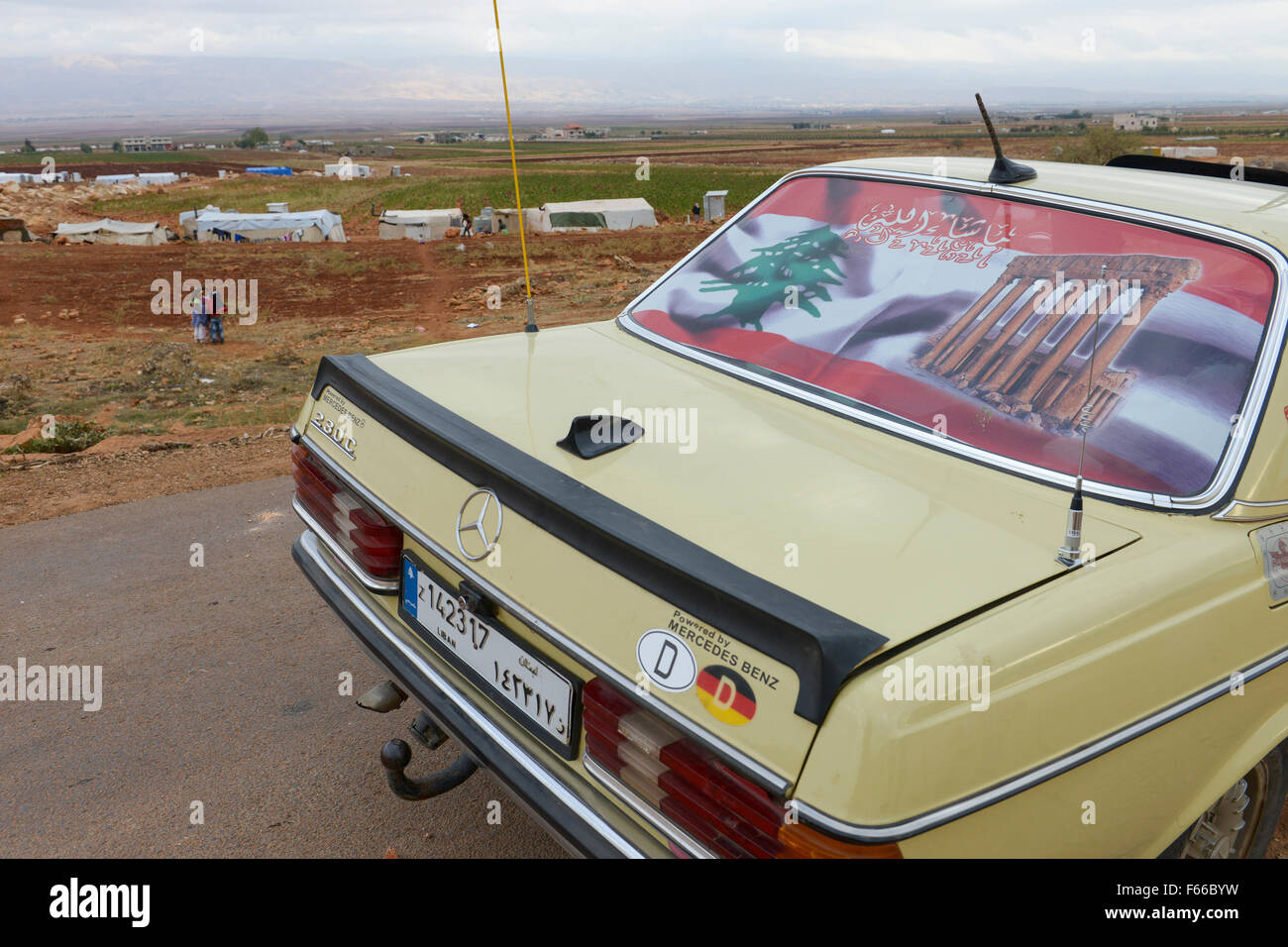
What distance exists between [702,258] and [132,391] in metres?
10.7

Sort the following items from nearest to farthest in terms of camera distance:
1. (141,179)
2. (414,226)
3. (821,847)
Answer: (821,847), (414,226), (141,179)

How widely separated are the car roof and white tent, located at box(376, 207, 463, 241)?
104 ft

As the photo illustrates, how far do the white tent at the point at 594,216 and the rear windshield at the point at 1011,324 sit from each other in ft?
108

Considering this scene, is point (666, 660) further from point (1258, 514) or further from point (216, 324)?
point (216, 324)

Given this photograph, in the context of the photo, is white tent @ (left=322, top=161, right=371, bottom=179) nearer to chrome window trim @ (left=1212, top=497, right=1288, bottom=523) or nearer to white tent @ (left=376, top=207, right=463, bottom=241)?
white tent @ (left=376, top=207, right=463, bottom=241)

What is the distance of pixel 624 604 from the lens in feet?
5.82

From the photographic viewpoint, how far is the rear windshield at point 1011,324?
2.13m

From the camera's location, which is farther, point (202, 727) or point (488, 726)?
point (202, 727)

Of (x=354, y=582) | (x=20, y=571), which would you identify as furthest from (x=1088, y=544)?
(x=20, y=571)

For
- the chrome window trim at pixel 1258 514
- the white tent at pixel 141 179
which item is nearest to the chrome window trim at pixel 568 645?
the chrome window trim at pixel 1258 514

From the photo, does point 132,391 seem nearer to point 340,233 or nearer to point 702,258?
point 702,258

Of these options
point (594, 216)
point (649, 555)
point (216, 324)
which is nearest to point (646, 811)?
point (649, 555)

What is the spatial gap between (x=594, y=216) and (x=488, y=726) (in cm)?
3570

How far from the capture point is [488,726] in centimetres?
216
